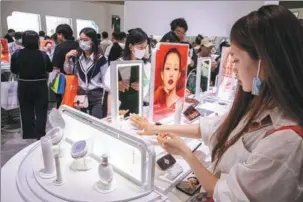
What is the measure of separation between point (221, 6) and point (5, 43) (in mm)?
3436

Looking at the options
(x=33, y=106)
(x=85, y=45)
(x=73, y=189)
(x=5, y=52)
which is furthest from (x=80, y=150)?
(x=5, y=52)

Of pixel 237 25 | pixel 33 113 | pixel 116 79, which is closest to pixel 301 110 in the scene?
pixel 237 25

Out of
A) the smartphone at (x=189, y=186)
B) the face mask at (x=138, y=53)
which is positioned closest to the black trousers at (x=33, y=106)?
the face mask at (x=138, y=53)

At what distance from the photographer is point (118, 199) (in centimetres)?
80

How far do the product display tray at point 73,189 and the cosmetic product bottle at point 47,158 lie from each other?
2 centimetres

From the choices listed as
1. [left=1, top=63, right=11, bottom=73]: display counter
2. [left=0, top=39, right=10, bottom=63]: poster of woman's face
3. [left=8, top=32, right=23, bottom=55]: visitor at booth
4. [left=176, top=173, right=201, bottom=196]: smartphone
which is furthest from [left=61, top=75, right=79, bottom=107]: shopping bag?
[left=8, top=32, right=23, bottom=55]: visitor at booth

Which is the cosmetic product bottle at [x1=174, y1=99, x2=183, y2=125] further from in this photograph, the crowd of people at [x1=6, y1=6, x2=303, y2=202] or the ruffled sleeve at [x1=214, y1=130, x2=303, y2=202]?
the ruffled sleeve at [x1=214, y1=130, x2=303, y2=202]

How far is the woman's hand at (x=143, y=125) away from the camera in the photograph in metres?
1.19

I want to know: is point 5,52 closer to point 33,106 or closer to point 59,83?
point 33,106

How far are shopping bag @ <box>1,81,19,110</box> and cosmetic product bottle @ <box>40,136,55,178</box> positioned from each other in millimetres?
2455

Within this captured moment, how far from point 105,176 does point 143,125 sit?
0.43 meters

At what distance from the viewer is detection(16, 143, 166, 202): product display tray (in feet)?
2.63

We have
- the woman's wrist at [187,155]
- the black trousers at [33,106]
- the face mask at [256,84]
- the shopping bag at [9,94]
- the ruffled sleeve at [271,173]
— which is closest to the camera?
the ruffled sleeve at [271,173]

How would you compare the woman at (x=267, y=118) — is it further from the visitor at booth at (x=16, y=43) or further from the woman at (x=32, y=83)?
the visitor at booth at (x=16, y=43)
